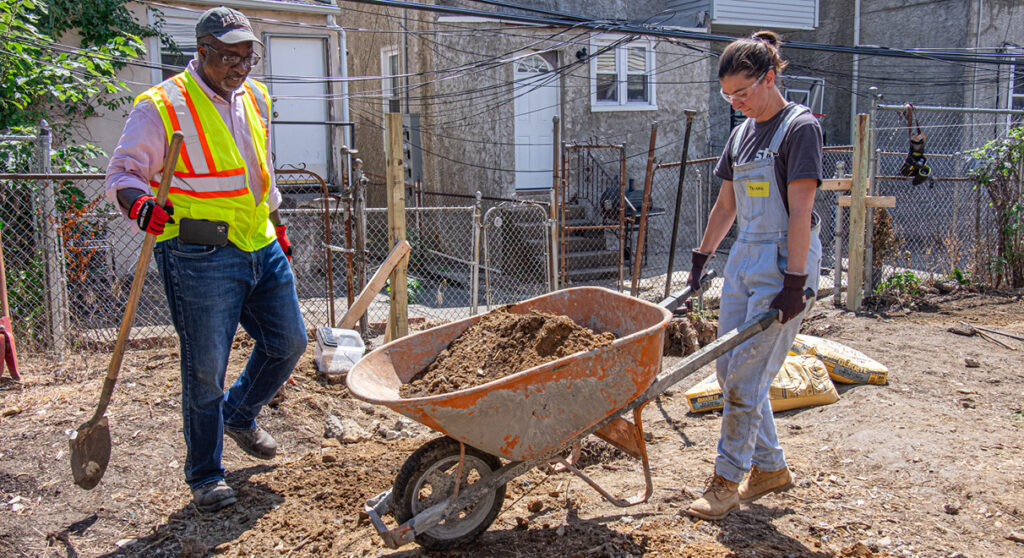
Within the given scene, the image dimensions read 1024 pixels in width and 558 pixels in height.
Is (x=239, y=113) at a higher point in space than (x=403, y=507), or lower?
higher

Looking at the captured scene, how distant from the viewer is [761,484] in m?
3.39

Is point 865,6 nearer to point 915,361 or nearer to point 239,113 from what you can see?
point 915,361

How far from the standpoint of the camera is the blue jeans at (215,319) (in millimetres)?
3197

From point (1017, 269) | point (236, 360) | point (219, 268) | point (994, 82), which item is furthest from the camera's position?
point (994, 82)

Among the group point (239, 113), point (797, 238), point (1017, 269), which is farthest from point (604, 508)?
point (1017, 269)

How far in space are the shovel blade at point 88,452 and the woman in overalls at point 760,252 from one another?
254 cm

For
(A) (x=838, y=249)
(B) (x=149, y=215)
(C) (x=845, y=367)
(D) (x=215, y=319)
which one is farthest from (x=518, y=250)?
(B) (x=149, y=215)

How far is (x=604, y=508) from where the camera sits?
11.3 feet

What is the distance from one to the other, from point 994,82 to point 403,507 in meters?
18.1

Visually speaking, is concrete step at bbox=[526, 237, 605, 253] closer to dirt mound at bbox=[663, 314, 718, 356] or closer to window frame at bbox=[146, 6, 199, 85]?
dirt mound at bbox=[663, 314, 718, 356]

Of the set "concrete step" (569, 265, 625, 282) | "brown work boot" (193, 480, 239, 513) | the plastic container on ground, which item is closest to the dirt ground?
"brown work boot" (193, 480, 239, 513)

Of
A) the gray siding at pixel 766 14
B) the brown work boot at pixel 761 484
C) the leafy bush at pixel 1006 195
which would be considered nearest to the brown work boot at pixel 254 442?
the brown work boot at pixel 761 484

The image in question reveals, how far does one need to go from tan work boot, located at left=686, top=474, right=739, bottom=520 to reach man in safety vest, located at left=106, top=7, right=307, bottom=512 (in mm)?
2074

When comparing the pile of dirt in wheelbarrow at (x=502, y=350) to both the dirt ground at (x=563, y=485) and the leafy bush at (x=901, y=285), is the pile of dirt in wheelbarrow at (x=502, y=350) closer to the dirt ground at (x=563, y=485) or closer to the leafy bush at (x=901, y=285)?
the dirt ground at (x=563, y=485)
